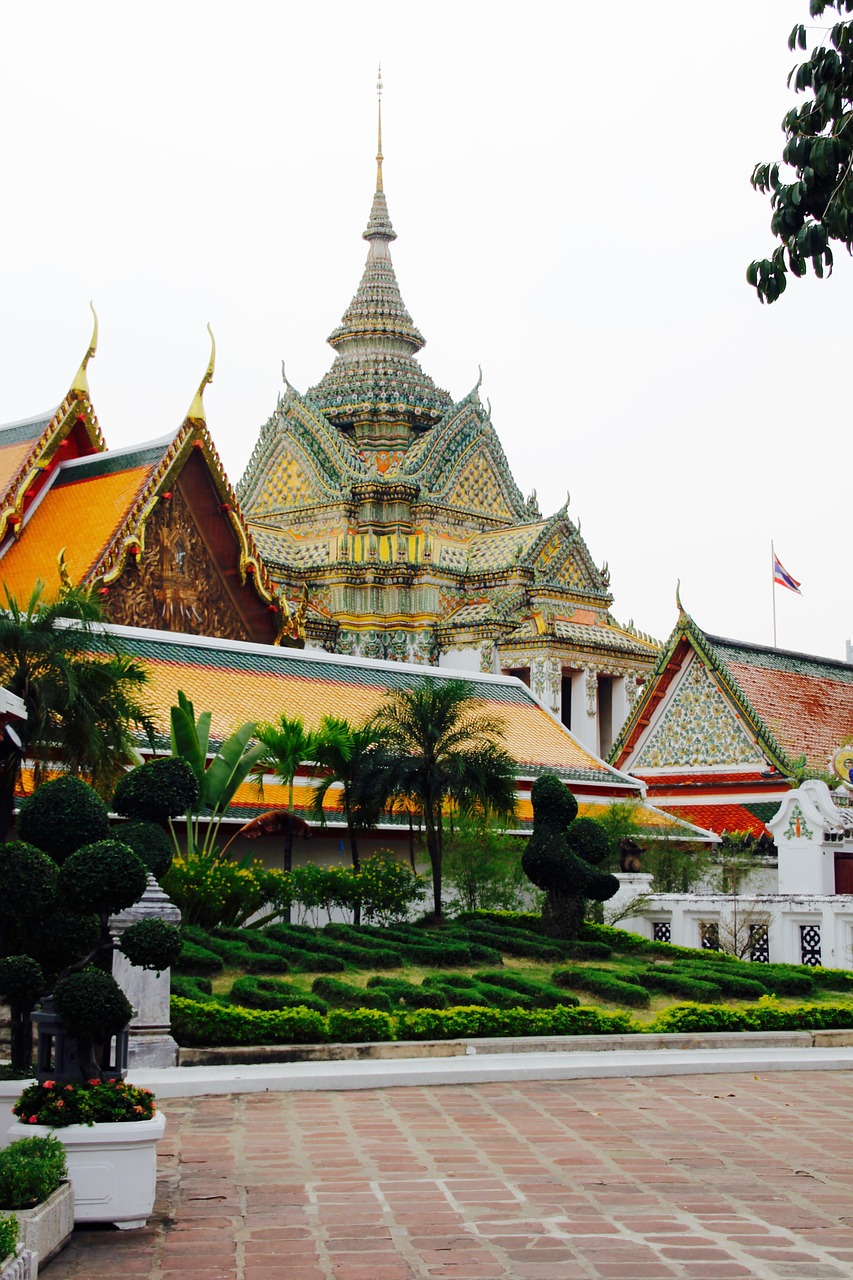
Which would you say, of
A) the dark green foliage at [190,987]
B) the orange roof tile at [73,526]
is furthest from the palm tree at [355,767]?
the orange roof tile at [73,526]

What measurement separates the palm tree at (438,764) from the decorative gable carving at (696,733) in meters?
7.41

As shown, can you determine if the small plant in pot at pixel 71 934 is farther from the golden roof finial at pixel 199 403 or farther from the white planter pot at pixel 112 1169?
the golden roof finial at pixel 199 403

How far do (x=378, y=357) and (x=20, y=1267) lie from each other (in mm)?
41608

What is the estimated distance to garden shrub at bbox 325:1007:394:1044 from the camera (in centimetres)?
1272

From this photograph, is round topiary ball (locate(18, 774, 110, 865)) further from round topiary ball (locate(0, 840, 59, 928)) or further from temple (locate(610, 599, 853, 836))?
temple (locate(610, 599, 853, 836))

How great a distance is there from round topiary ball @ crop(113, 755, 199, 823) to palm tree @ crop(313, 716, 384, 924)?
4.81m

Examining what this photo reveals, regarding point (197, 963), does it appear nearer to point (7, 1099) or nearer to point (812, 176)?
point (7, 1099)

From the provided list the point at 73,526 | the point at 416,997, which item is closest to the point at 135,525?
the point at 73,526

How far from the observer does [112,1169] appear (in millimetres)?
7590

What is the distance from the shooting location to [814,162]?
24.5ft

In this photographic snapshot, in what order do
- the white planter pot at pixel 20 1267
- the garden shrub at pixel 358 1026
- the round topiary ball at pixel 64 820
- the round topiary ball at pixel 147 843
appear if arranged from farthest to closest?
1. the garden shrub at pixel 358 1026
2. the round topiary ball at pixel 147 843
3. the round topiary ball at pixel 64 820
4. the white planter pot at pixel 20 1267

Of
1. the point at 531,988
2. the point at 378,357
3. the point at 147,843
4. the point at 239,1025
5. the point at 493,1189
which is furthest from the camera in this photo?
the point at 378,357

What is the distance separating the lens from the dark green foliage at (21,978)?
27.6 ft

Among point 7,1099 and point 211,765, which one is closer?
point 7,1099
